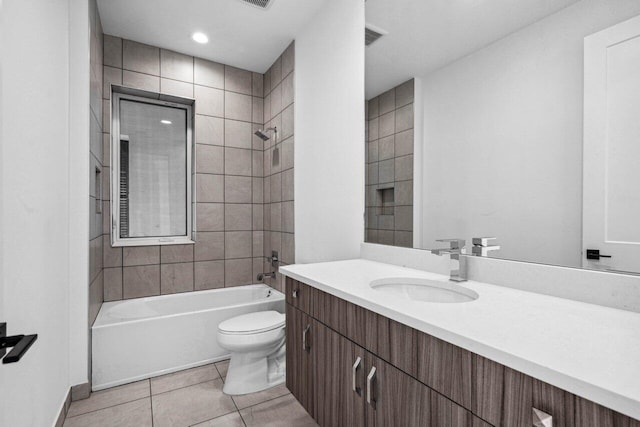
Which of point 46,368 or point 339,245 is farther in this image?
point 339,245

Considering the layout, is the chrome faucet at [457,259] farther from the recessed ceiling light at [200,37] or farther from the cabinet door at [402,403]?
the recessed ceiling light at [200,37]

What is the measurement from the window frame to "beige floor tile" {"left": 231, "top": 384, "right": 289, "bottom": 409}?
1.49 m

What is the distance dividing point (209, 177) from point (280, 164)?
2.28 ft

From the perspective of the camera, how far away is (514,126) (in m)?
1.18

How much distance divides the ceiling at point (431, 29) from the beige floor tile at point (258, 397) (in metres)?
1.93

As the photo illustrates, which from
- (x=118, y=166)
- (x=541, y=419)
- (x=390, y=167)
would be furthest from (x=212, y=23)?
(x=541, y=419)

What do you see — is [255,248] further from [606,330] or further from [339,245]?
[606,330]

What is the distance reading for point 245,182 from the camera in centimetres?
309

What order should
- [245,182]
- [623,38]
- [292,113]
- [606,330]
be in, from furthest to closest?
[245,182] → [292,113] → [623,38] → [606,330]

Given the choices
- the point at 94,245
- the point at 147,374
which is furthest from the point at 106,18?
the point at 147,374

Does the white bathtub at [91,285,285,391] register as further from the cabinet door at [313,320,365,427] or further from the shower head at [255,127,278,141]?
the shower head at [255,127,278,141]

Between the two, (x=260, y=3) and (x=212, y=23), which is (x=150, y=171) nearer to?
(x=212, y=23)

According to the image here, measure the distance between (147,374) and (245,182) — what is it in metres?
1.76

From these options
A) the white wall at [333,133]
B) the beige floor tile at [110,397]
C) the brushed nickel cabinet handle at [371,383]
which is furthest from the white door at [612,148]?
the beige floor tile at [110,397]
